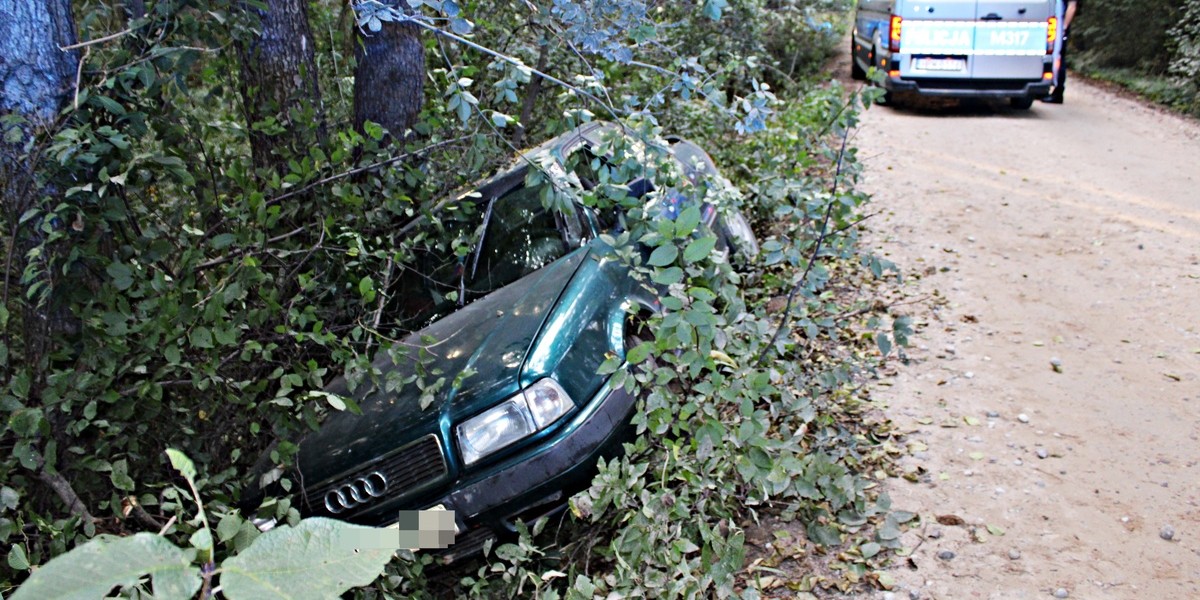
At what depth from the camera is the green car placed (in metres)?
3.85

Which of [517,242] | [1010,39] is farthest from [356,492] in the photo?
[1010,39]

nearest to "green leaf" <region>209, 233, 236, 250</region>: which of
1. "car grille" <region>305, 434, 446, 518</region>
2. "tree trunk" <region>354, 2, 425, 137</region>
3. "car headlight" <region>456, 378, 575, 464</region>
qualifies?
"car grille" <region>305, 434, 446, 518</region>

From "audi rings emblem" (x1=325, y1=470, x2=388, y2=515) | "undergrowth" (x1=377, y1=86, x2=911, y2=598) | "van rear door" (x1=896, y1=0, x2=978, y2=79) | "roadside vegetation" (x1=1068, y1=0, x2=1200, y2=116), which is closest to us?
"undergrowth" (x1=377, y1=86, x2=911, y2=598)

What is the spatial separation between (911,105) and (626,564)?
11000 mm

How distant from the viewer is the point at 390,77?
18.3 feet

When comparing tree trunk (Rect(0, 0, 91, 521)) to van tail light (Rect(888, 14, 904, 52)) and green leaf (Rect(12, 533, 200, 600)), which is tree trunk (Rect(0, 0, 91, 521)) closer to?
green leaf (Rect(12, 533, 200, 600))

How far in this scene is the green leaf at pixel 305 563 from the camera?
71 cm

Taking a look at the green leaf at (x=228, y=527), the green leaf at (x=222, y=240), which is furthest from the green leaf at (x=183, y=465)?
the green leaf at (x=222, y=240)

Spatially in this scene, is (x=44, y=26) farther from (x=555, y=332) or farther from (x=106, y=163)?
(x=555, y=332)

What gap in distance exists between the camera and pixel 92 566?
2.24 ft

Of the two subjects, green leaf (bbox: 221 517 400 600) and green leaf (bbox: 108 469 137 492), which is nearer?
green leaf (bbox: 221 517 400 600)

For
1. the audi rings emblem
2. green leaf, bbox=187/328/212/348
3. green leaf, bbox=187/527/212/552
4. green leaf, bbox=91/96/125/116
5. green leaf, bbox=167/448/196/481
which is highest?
green leaf, bbox=91/96/125/116

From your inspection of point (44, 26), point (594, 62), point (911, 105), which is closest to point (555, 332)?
point (44, 26)

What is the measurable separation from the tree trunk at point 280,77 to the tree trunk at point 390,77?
405 mm
